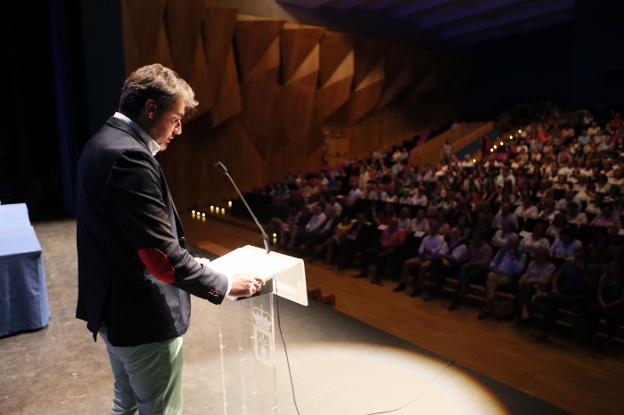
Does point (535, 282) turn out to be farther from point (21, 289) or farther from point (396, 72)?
point (396, 72)

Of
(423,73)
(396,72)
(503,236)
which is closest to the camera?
(503,236)

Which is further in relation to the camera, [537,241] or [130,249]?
[537,241]

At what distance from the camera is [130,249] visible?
130cm

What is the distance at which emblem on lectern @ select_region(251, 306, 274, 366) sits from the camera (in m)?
1.81

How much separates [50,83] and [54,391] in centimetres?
811

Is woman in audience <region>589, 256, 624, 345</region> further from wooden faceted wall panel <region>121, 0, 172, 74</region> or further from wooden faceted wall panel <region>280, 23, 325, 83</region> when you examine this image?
wooden faceted wall panel <region>280, 23, 325, 83</region>

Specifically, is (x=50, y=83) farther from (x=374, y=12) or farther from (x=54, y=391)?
(x=374, y=12)

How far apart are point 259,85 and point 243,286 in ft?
33.6

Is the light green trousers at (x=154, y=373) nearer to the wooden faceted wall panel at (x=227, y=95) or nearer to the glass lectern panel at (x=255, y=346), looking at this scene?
the glass lectern panel at (x=255, y=346)

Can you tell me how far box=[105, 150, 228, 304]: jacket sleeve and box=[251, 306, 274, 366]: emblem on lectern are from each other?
594 millimetres

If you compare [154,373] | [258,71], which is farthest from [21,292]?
[258,71]

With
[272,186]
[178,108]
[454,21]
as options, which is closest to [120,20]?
[272,186]

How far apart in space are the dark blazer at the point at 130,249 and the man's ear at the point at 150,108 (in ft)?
0.21

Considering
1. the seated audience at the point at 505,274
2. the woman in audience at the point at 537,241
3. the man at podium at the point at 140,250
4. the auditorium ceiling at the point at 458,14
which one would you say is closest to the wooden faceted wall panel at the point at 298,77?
the auditorium ceiling at the point at 458,14
